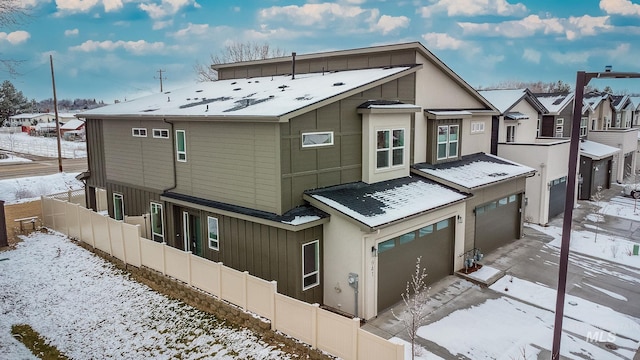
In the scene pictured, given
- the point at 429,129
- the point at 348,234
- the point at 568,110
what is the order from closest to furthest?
the point at 348,234 → the point at 429,129 → the point at 568,110

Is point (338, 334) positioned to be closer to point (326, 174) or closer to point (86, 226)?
point (326, 174)

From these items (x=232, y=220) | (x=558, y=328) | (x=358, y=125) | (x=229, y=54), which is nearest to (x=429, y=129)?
(x=358, y=125)

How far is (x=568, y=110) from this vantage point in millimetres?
33188

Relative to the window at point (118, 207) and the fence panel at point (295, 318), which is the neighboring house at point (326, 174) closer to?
the window at point (118, 207)

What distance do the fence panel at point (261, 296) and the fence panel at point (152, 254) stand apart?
168 inches

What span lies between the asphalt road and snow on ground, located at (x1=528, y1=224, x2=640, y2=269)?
124ft

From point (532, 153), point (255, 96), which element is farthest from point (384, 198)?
point (532, 153)

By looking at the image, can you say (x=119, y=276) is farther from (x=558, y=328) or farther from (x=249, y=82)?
(x=558, y=328)

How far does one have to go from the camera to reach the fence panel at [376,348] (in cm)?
897

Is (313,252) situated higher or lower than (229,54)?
lower

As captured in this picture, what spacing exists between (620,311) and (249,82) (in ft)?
58.0

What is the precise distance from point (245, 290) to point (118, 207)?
37.6ft

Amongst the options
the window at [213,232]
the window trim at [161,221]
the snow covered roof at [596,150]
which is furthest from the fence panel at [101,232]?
the snow covered roof at [596,150]

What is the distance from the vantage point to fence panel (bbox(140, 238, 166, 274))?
14.8 m
